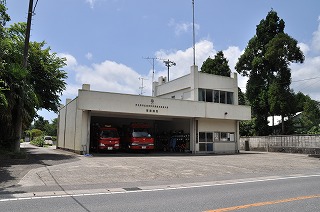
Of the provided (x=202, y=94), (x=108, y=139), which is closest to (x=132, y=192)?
(x=108, y=139)

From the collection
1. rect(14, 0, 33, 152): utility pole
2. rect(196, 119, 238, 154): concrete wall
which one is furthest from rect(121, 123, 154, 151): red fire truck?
rect(14, 0, 33, 152): utility pole

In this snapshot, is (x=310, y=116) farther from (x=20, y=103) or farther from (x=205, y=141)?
(x=20, y=103)

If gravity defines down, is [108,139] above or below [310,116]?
below

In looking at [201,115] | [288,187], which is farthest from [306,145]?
[288,187]

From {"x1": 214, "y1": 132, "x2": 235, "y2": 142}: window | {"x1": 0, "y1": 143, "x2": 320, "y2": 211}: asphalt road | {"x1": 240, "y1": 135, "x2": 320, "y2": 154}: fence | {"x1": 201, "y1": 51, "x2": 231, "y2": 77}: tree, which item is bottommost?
{"x1": 0, "y1": 143, "x2": 320, "y2": 211}: asphalt road

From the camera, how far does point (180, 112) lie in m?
28.0

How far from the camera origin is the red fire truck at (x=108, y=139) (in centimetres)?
2591

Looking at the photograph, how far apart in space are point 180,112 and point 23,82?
1419 centimetres

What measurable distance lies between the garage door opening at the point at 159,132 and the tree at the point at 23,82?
5.15 metres

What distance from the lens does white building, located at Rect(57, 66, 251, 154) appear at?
80.8 feet

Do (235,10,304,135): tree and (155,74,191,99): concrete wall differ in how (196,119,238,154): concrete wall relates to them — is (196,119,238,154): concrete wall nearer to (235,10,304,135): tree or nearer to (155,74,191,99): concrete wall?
(155,74,191,99): concrete wall

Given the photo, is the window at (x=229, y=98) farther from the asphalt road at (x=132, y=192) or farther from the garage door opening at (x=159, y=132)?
the asphalt road at (x=132, y=192)

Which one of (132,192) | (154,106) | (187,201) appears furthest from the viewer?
(154,106)

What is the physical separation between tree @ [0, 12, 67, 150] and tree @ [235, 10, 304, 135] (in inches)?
1090
